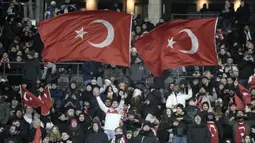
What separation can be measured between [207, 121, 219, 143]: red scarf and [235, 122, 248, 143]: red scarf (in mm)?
580

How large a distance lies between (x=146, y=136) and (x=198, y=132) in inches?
62.8

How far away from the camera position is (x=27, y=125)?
33219mm

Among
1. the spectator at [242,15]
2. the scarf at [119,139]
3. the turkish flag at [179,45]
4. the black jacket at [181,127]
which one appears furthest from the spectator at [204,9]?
the scarf at [119,139]

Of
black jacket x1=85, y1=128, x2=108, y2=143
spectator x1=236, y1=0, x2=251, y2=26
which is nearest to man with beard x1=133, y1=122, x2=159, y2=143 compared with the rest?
black jacket x1=85, y1=128, x2=108, y2=143

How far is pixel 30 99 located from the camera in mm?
34188

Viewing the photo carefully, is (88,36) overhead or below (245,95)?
overhead

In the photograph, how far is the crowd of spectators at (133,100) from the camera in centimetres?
3177

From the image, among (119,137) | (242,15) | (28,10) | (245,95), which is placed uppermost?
(28,10)

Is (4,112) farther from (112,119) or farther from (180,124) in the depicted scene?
(180,124)

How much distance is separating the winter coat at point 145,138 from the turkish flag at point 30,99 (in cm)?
413

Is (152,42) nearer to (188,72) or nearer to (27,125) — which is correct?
(27,125)

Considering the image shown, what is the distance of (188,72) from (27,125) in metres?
7.25

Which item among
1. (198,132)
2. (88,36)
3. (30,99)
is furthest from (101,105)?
(198,132)

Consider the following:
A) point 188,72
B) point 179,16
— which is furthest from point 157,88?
point 179,16
